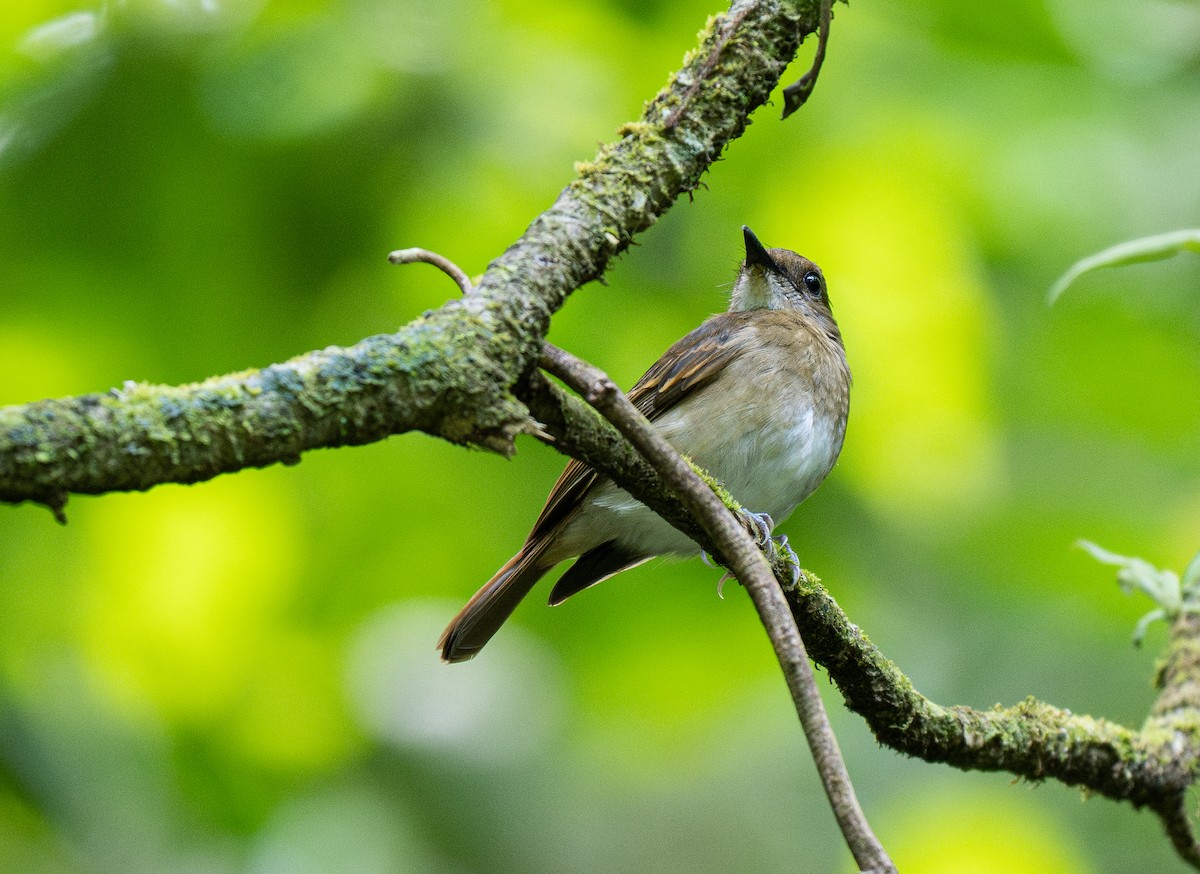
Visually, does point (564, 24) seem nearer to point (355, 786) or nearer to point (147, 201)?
point (147, 201)

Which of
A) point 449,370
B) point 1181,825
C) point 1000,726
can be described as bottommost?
point 1181,825

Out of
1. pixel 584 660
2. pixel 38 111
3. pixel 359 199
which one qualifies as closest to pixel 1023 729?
pixel 584 660

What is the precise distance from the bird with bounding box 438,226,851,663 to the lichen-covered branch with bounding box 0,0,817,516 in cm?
180

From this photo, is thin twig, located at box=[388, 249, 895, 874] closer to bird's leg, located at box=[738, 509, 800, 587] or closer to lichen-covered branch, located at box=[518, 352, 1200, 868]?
lichen-covered branch, located at box=[518, 352, 1200, 868]

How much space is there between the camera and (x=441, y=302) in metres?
4.11

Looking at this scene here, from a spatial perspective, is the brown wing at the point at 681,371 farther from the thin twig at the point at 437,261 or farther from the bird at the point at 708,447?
the thin twig at the point at 437,261

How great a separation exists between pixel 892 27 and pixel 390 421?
11.3ft

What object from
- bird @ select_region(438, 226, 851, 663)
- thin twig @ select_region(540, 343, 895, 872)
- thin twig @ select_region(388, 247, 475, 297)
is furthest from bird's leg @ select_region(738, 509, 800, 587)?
bird @ select_region(438, 226, 851, 663)

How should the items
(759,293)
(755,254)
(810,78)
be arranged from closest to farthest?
1. (810,78)
2. (755,254)
3. (759,293)

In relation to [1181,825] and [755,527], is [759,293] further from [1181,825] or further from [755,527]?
[1181,825]

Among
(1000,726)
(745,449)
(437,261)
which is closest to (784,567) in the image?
(1000,726)

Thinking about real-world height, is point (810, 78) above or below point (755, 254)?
below

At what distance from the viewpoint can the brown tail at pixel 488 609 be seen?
4.02 meters

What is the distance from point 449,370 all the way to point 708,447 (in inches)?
101
